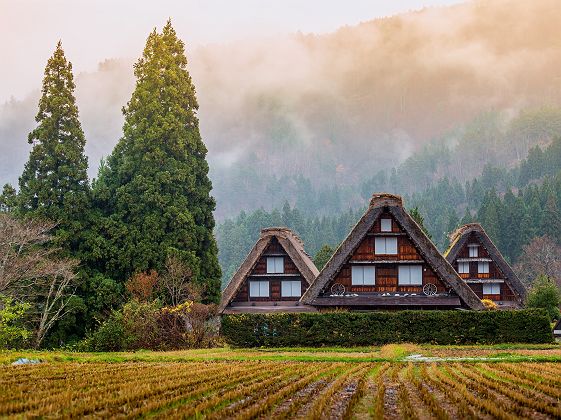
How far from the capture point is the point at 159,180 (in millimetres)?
44531

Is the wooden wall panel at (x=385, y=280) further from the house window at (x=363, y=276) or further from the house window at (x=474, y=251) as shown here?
the house window at (x=474, y=251)

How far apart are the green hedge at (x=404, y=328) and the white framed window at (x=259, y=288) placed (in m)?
11.7

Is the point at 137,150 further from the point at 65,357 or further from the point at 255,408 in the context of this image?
the point at 255,408

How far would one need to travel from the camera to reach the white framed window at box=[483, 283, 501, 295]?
5678 cm

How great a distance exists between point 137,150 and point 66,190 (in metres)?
5.66

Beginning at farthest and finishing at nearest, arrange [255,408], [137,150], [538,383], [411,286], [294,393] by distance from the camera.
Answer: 1. [137,150]
2. [411,286]
3. [538,383]
4. [294,393]
5. [255,408]

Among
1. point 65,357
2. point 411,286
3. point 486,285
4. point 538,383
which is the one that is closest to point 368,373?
point 538,383

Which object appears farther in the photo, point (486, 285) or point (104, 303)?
point (486, 285)

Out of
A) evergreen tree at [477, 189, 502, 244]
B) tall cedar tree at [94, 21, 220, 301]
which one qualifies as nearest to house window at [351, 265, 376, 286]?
tall cedar tree at [94, 21, 220, 301]

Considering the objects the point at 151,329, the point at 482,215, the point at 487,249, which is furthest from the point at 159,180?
the point at 482,215

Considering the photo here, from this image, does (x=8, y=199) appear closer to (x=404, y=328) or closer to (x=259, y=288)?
(x=259, y=288)

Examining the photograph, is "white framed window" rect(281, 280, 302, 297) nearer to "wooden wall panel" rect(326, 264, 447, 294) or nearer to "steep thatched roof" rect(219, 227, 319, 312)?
"steep thatched roof" rect(219, 227, 319, 312)

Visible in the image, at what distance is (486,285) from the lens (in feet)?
186

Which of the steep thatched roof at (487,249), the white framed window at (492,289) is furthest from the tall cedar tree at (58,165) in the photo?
the white framed window at (492,289)
